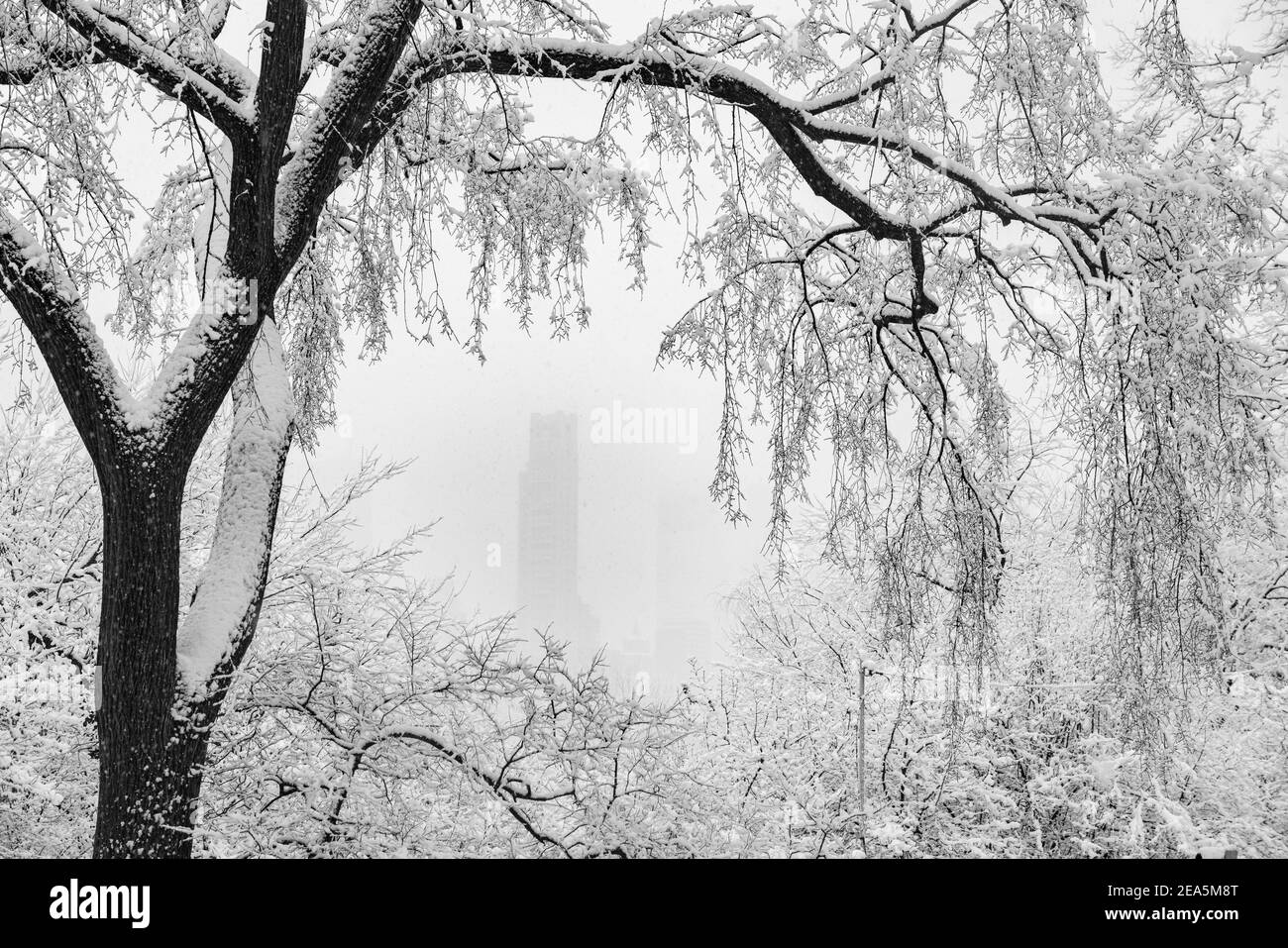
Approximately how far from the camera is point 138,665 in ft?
11.6

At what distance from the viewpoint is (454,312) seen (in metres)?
A: 5.02

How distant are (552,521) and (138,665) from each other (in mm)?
169601

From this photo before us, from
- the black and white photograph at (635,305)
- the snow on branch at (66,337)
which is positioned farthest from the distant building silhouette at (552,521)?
the snow on branch at (66,337)

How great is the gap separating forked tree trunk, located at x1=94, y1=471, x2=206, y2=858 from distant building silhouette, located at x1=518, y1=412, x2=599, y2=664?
6466 inches

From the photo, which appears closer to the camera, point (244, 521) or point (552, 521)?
point (244, 521)

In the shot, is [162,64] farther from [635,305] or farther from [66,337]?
[635,305]

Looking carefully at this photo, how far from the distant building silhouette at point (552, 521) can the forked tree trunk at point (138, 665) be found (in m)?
164

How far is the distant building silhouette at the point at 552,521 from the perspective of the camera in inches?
6673

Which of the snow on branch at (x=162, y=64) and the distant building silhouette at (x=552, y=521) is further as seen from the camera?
the distant building silhouette at (x=552, y=521)

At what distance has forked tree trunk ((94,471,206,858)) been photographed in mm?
3512

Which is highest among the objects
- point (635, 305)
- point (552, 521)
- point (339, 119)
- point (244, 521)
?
point (552, 521)

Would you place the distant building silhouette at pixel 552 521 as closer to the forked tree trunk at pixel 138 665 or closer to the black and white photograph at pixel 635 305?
the black and white photograph at pixel 635 305

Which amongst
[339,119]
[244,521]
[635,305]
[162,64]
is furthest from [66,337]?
[635,305]
